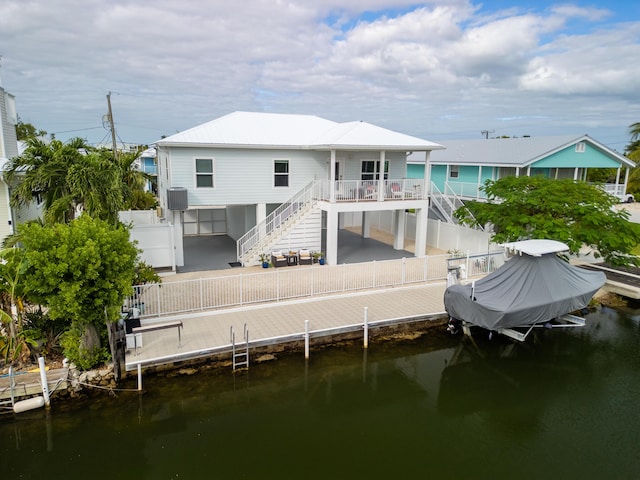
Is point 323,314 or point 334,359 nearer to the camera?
point 334,359

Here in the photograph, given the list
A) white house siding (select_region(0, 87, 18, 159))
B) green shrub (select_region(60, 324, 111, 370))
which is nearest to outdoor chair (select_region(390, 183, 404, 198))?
green shrub (select_region(60, 324, 111, 370))

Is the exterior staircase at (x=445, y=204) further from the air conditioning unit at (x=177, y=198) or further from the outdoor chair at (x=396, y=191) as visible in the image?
the air conditioning unit at (x=177, y=198)

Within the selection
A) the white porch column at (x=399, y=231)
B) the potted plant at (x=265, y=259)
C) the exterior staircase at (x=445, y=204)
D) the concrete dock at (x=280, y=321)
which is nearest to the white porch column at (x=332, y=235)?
the potted plant at (x=265, y=259)

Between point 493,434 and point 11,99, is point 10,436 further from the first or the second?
point 11,99

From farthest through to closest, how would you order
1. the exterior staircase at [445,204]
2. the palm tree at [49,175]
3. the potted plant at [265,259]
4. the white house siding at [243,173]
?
1. the exterior staircase at [445,204]
2. the white house siding at [243,173]
3. the potted plant at [265,259]
4. the palm tree at [49,175]

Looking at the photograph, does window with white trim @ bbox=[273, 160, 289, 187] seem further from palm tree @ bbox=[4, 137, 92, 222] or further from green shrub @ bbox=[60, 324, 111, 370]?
green shrub @ bbox=[60, 324, 111, 370]

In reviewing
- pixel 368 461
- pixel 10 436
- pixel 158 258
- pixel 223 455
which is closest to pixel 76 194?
pixel 158 258
